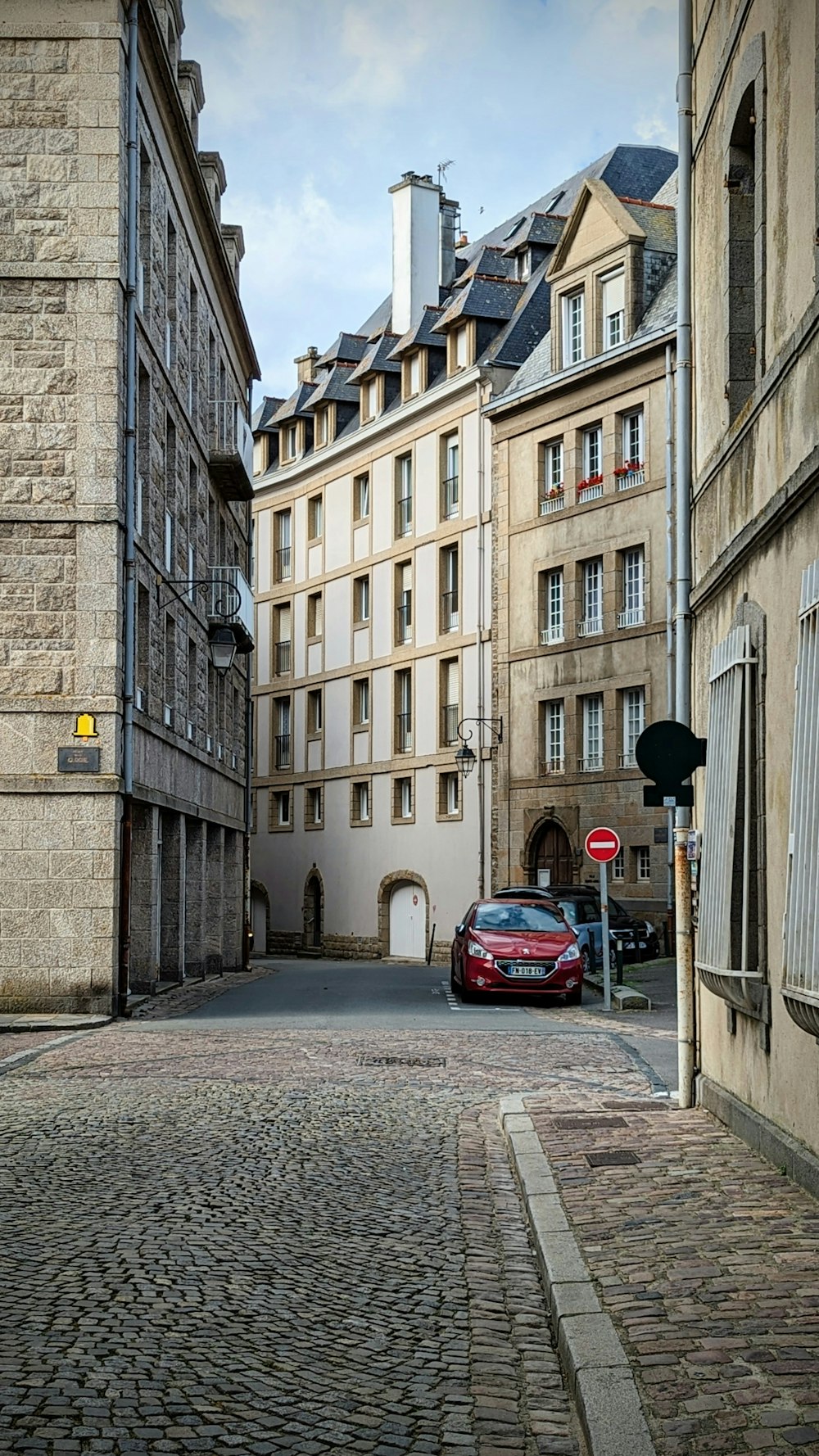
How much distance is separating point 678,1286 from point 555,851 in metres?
35.4

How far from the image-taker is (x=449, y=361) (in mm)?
47375

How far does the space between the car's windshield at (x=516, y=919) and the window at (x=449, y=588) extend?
22.3 metres

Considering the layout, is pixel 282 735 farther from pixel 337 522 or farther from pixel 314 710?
pixel 337 522

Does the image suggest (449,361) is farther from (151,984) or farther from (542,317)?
(151,984)

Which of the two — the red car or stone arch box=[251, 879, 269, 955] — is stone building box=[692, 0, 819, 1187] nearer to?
the red car

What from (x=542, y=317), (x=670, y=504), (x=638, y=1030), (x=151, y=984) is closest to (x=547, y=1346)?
(x=638, y=1030)

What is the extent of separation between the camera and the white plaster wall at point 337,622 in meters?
52.4

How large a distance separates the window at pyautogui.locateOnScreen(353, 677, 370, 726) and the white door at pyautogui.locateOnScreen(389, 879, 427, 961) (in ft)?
17.9

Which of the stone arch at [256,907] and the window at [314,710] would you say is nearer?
the window at [314,710]

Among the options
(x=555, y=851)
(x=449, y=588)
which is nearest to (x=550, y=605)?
(x=449, y=588)

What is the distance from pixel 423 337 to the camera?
4853cm

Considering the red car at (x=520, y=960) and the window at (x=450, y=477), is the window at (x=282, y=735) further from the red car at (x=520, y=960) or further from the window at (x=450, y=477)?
the red car at (x=520, y=960)

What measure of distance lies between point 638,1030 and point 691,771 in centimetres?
874

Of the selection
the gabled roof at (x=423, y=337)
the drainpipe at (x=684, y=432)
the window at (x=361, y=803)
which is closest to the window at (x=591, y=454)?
the gabled roof at (x=423, y=337)
